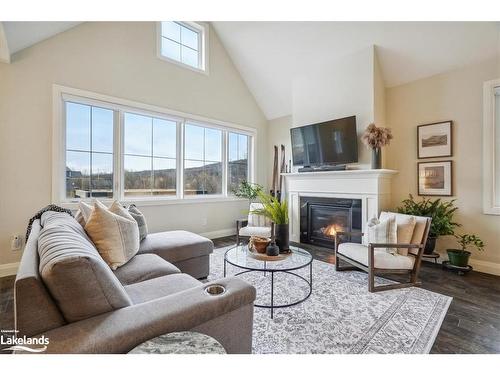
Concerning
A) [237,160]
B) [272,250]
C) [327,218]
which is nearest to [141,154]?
[237,160]

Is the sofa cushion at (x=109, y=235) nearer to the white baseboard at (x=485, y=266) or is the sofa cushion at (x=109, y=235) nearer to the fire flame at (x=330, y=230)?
the fire flame at (x=330, y=230)

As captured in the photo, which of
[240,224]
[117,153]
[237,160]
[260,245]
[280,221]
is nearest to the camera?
[260,245]

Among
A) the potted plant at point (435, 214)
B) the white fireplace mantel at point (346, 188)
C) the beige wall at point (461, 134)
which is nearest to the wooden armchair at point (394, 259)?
the potted plant at point (435, 214)

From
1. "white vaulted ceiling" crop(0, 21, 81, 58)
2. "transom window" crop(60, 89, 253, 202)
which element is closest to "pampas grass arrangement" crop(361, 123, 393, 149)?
"transom window" crop(60, 89, 253, 202)

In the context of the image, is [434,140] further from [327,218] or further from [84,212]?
[84,212]

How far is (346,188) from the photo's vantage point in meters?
3.77

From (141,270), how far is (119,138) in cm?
255

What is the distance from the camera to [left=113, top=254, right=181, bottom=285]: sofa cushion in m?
1.79

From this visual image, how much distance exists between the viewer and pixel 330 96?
4031mm

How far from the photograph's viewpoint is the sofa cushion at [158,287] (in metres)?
1.45

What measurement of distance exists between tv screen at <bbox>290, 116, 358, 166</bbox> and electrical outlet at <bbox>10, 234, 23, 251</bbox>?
4046 millimetres

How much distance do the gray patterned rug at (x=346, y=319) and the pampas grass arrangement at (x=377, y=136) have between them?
176 cm

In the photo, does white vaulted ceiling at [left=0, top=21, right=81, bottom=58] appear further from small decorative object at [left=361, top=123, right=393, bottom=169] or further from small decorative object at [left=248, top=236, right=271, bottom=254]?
small decorative object at [left=361, top=123, right=393, bottom=169]
